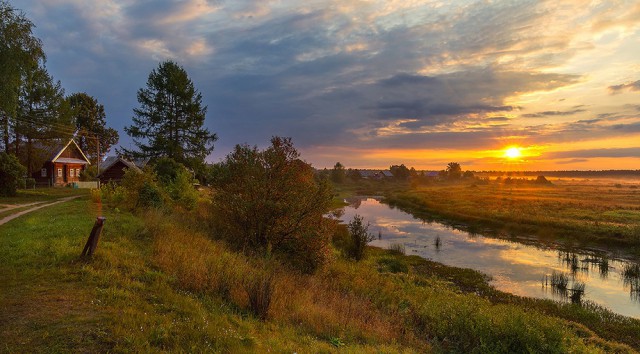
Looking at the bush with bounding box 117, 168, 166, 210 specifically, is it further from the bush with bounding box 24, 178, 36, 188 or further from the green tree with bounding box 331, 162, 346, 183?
the green tree with bounding box 331, 162, 346, 183

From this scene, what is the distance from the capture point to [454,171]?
185 metres

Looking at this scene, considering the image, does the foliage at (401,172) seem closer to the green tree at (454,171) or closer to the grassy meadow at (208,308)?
the green tree at (454,171)

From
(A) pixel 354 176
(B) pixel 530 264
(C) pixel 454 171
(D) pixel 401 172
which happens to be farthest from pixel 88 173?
(C) pixel 454 171

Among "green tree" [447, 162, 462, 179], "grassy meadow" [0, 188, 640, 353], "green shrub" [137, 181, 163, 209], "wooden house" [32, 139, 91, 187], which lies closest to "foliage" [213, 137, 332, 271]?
"grassy meadow" [0, 188, 640, 353]

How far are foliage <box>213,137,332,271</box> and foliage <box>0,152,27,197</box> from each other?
2230 centimetres

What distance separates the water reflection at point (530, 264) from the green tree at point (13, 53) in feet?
89.8

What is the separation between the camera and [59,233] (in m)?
12.6

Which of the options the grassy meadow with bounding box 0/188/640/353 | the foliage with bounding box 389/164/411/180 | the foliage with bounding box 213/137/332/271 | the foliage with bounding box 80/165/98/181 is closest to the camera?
the grassy meadow with bounding box 0/188/640/353

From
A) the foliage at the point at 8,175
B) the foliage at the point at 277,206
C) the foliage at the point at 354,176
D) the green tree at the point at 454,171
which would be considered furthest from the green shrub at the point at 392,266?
the green tree at the point at 454,171

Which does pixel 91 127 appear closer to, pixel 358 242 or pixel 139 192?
pixel 139 192

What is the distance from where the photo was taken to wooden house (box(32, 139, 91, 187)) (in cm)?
4453

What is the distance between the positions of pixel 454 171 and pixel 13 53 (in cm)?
18802

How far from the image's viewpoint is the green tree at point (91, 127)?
5484 centimetres

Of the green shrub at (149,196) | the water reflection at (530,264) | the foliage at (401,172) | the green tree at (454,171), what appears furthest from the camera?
the green tree at (454,171)
